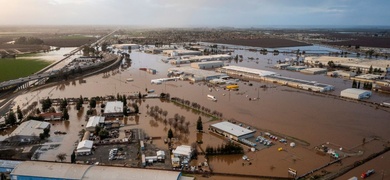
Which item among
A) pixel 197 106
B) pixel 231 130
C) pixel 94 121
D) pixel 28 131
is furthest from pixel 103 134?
pixel 197 106

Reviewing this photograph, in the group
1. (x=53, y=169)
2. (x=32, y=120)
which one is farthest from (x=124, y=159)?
(x=32, y=120)

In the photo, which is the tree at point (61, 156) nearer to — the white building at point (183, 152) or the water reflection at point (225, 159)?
the white building at point (183, 152)

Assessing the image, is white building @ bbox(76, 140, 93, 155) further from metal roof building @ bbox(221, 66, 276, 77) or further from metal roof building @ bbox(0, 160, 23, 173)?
metal roof building @ bbox(221, 66, 276, 77)

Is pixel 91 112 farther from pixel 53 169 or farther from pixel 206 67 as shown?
pixel 206 67

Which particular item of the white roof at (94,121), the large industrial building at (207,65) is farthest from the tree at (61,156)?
the large industrial building at (207,65)

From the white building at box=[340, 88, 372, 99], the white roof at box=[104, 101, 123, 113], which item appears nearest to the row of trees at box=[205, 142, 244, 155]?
the white roof at box=[104, 101, 123, 113]
